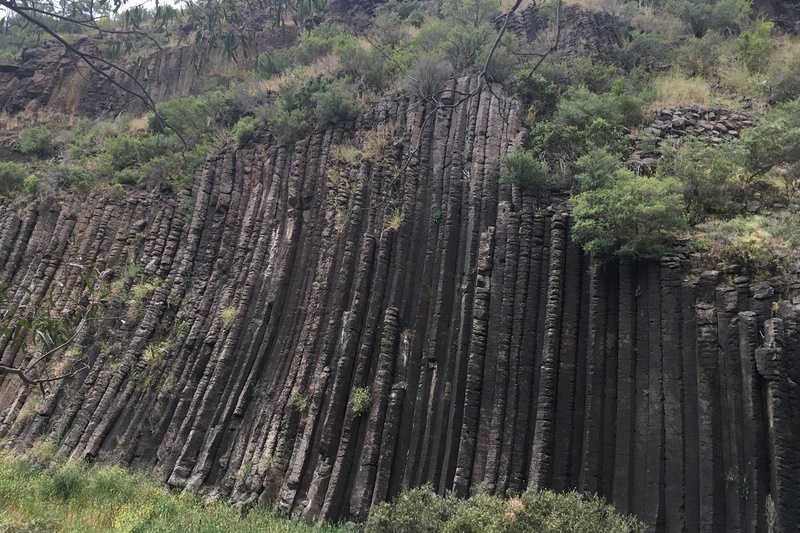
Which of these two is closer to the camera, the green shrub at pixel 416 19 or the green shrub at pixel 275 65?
the green shrub at pixel 275 65

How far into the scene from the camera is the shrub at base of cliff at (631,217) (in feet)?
34.3

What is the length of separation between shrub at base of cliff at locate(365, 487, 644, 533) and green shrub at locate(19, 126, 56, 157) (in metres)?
24.6

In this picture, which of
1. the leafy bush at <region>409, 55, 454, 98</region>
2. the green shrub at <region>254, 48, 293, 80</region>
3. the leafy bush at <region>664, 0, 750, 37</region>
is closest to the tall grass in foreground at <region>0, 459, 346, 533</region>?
the leafy bush at <region>409, 55, 454, 98</region>

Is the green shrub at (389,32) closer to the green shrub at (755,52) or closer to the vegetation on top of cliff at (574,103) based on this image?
the vegetation on top of cliff at (574,103)

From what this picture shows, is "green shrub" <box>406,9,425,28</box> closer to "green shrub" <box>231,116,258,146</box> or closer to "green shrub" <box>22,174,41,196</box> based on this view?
"green shrub" <box>231,116,258,146</box>

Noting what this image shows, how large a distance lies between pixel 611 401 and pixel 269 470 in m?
6.57

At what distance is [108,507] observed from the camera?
1163 centimetres

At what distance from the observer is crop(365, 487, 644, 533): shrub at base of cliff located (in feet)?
26.6

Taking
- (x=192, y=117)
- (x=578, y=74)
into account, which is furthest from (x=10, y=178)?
(x=578, y=74)

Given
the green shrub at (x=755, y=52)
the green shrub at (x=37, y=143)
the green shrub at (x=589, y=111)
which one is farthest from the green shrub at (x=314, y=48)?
the green shrub at (x=755, y=52)

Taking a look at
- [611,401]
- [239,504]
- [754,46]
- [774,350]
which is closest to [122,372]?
[239,504]

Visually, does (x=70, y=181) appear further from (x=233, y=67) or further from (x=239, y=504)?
(x=239, y=504)

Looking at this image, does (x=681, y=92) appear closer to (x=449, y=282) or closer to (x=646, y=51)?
(x=646, y=51)

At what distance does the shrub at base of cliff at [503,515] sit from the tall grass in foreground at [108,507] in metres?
1.71
